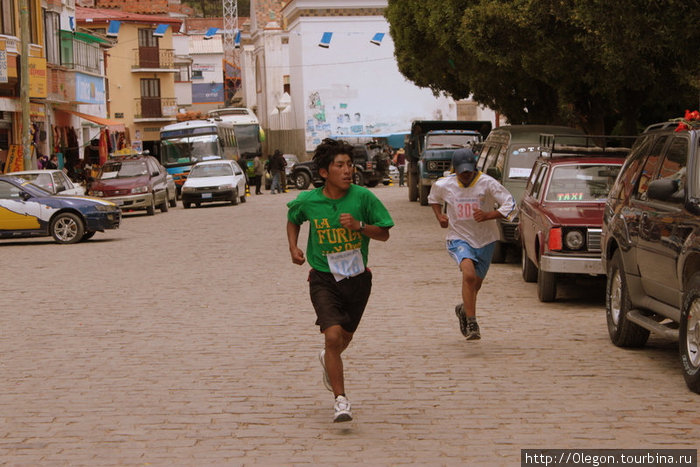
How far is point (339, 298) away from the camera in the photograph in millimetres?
7082

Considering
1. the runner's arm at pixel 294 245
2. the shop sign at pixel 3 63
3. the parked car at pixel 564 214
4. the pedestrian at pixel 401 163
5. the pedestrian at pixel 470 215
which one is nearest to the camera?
the runner's arm at pixel 294 245

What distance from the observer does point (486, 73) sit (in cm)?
2612

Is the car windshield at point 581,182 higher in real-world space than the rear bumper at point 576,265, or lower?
higher

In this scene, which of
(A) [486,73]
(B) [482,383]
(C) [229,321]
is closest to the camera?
(B) [482,383]

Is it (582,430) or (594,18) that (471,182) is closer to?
(582,430)

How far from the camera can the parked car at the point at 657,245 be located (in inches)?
306

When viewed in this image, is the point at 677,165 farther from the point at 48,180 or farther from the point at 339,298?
the point at 48,180

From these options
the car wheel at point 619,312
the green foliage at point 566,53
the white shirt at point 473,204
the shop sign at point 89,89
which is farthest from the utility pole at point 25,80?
the car wheel at point 619,312

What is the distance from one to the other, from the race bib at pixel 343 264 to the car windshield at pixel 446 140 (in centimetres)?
2557

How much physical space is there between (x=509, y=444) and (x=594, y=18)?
10289 millimetres

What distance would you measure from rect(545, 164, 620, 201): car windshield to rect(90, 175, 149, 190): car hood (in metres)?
21.5

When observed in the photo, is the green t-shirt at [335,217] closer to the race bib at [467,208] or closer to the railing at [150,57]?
the race bib at [467,208]

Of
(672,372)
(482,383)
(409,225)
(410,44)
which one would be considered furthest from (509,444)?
(410,44)

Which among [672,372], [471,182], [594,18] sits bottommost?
[672,372]
